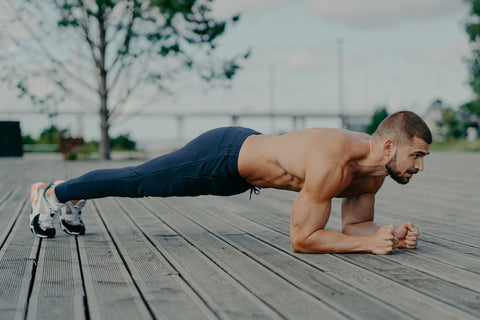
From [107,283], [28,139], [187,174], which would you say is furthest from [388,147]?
[28,139]

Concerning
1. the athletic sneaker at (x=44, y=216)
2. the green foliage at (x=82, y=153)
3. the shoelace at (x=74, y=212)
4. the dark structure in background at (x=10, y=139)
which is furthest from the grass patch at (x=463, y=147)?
the athletic sneaker at (x=44, y=216)

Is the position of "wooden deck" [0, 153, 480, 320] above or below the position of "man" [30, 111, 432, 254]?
below

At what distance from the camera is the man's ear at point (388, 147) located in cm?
232

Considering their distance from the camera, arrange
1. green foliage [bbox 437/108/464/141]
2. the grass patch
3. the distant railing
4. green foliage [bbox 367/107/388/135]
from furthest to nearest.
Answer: green foliage [bbox 437/108/464/141] < green foliage [bbox 367/107/388/135] < the grass patch < the distant railing

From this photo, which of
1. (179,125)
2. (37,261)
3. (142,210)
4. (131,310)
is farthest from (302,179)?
(179,125)

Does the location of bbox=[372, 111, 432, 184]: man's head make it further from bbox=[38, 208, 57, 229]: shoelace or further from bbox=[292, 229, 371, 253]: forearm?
bbox=[38, 208, 57, 229]: shoelace

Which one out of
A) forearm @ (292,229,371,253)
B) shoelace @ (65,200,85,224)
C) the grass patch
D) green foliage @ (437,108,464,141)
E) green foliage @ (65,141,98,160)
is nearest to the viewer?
forearm @ (292,229,371,253)

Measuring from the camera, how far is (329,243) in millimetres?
2398

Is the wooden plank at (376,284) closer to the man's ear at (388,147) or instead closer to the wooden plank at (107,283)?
the man's ear at (388,147)

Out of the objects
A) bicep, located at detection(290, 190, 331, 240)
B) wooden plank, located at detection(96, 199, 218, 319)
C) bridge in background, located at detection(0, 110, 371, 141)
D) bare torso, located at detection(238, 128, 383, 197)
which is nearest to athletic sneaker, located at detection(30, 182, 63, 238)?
wooden plank, located at detection(96, 199, 218, 319)

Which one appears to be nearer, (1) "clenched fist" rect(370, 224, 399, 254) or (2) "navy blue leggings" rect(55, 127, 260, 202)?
(1) "clenched fist" rect(370, 224, 399, 254)

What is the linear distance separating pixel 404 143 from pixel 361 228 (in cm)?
61

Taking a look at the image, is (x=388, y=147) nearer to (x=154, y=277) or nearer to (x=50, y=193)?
(x=154, y=277)

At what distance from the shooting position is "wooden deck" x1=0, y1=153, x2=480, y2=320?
1669mm
